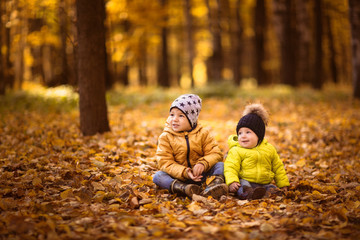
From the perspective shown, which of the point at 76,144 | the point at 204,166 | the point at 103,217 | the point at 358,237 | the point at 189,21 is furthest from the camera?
the point at 189,21

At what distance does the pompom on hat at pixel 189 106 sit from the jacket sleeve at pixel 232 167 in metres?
0.63

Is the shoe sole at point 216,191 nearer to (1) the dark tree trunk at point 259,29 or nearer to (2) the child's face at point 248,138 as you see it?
(2) the child's face at point 248,138

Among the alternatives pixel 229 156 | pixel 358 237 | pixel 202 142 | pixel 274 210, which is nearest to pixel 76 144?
pixel 202 142

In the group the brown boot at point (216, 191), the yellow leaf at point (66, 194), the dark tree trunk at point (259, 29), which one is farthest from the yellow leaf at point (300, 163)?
the dark tree trunk at point (259, 29)

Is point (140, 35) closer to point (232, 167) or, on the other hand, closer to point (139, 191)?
point (139, 191)

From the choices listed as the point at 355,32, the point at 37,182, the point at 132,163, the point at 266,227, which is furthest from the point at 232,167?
the point at 355,32

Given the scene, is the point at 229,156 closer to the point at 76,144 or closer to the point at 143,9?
the point at 76,144

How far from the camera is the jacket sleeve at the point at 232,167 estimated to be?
3.72 meters

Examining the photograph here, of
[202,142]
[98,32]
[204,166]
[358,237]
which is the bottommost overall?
[358,237]

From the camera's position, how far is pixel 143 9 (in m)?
16.1

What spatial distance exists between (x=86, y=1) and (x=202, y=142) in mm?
3636

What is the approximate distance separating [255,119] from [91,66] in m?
3.57

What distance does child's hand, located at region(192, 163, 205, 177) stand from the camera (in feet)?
12.1

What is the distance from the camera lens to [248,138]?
12.4 feet
